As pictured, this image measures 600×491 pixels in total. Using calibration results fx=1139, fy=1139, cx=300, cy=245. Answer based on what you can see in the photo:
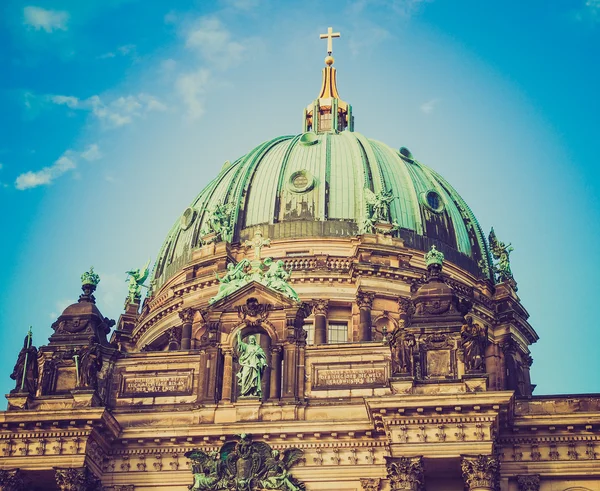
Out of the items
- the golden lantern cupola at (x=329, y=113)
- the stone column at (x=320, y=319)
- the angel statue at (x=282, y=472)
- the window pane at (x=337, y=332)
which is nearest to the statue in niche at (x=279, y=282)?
the stone column at (x=320, y=319)

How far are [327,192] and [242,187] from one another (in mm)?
4590

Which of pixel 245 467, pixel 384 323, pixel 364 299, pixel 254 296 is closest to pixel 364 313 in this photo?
pixel 364 299

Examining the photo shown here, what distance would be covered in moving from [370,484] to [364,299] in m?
13.6

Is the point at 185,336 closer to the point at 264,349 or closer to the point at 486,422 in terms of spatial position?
the point at 264,349

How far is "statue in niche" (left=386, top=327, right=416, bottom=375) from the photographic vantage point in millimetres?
39719

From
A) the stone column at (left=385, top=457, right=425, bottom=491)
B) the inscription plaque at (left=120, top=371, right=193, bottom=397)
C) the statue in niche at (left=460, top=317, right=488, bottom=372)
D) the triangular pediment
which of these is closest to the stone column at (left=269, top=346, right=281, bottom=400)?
the triangular pediment

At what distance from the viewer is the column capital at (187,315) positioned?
53.2 m

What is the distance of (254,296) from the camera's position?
143 ft

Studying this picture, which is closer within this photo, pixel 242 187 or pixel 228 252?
pixel 228 252

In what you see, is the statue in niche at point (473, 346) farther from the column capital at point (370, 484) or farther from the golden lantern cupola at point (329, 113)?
the golden lantern cupola at point (329, 113)

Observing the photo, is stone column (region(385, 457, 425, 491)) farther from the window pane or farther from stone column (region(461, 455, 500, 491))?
the window pane

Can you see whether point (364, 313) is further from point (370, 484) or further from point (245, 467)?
point (245, 467)

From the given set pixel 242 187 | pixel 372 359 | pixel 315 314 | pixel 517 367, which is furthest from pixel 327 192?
pixel 372 359

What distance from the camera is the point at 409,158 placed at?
204 feet
